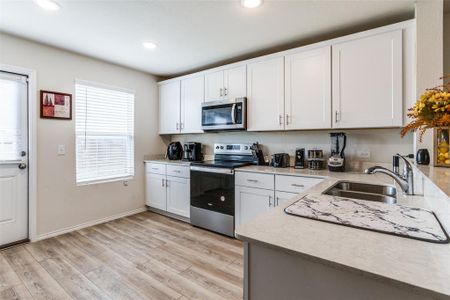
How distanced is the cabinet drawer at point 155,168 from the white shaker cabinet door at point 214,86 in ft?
4.24

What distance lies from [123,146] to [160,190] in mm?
925

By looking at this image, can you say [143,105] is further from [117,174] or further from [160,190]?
[160,190]

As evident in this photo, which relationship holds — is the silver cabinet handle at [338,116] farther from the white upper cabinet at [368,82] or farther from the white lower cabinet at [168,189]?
the white lower cabinet at [168,189]

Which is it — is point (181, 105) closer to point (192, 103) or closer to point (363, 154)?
point (192, 103)

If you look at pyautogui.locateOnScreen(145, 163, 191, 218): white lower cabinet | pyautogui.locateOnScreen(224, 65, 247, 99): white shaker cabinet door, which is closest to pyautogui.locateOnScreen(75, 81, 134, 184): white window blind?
pyautogui.locateOnScreen(145, 163, 191, 218): white lower cabinet

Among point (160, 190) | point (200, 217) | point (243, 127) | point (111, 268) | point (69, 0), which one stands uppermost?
point (69, 0)

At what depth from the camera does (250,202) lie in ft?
8.79

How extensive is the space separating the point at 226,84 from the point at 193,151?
1.21 metres

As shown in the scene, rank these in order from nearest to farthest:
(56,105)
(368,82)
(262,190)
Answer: (368,82), (262,190), (56,105)

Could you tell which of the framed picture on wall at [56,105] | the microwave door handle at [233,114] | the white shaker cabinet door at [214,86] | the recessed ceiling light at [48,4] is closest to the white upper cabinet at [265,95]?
the microwave door handle at [233,114]

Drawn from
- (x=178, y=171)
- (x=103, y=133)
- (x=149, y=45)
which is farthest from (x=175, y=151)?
(x=149, y=45)

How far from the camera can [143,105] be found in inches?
154

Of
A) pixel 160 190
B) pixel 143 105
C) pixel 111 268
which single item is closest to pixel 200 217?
pixel 160 190

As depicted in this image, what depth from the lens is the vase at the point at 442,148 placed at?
1.51 m
